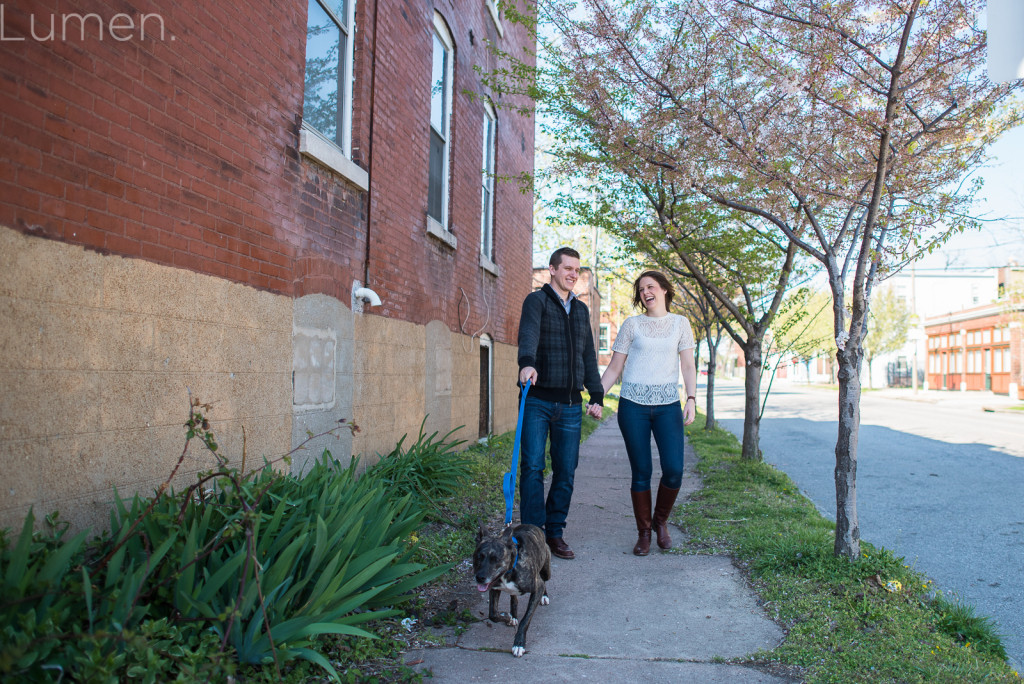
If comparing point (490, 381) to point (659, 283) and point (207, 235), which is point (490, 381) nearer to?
point (659, 283)

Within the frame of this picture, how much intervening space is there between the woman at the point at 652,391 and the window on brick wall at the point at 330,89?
2.54 m

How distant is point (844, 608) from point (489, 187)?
829 cm

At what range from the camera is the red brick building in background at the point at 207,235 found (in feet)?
9.06

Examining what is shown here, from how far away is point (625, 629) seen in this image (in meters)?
3.61

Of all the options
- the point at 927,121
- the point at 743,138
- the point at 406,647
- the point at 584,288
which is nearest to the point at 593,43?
the point at 743,138

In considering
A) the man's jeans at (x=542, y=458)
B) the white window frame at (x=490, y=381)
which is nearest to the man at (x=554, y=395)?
the man's jeans at (x=542, y=458)

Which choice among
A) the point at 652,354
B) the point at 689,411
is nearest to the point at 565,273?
the point at 652,354

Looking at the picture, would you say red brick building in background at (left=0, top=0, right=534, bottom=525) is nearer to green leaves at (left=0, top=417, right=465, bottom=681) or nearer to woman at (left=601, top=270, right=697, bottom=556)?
green leaves at (left=0, top=417, right=465, bottom=681)

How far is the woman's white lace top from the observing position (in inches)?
193

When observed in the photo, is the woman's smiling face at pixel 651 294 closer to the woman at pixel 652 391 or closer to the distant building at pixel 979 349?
the woman at pixel 652 391

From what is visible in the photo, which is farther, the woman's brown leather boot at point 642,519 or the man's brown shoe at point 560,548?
the woman's brown leather boot at point 642,519

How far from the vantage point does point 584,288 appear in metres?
31.8

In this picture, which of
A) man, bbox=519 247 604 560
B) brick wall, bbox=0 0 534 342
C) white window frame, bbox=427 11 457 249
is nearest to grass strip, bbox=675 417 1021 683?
man, bbox=519 247 604 560

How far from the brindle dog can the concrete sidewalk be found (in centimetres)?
10
